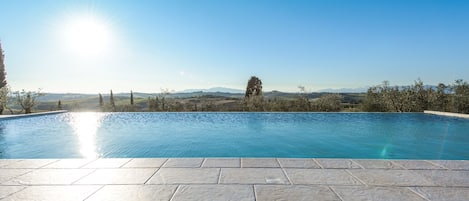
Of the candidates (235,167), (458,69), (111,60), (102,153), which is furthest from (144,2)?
(458,69)

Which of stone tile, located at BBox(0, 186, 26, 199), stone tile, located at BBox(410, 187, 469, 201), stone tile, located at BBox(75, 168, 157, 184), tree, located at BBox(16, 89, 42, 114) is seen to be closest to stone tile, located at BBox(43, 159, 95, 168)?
stone tile, located at BBox(75, 168, 157, 184)

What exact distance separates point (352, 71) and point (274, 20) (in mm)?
8585

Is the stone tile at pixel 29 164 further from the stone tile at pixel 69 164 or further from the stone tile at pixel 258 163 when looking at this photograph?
the stone tile at pixel 258 163

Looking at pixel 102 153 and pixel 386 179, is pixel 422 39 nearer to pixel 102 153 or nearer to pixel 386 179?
pixel 386 179

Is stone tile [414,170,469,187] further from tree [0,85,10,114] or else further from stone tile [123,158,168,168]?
tree [0,85,10,114]

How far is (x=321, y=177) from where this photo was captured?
9.34 ft

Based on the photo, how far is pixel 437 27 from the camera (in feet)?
32.8

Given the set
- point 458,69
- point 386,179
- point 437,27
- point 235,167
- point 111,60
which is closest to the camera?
point 386,179

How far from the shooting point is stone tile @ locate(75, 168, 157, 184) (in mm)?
2747

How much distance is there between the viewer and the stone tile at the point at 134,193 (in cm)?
230

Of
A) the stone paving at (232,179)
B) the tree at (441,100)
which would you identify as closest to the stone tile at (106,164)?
the stone paving at (232,179)

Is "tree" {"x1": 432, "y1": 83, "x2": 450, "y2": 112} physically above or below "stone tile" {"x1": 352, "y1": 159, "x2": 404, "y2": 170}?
above

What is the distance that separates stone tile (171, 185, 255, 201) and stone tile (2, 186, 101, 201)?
0.89 meters

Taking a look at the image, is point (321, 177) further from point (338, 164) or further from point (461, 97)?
point (461, 97)
